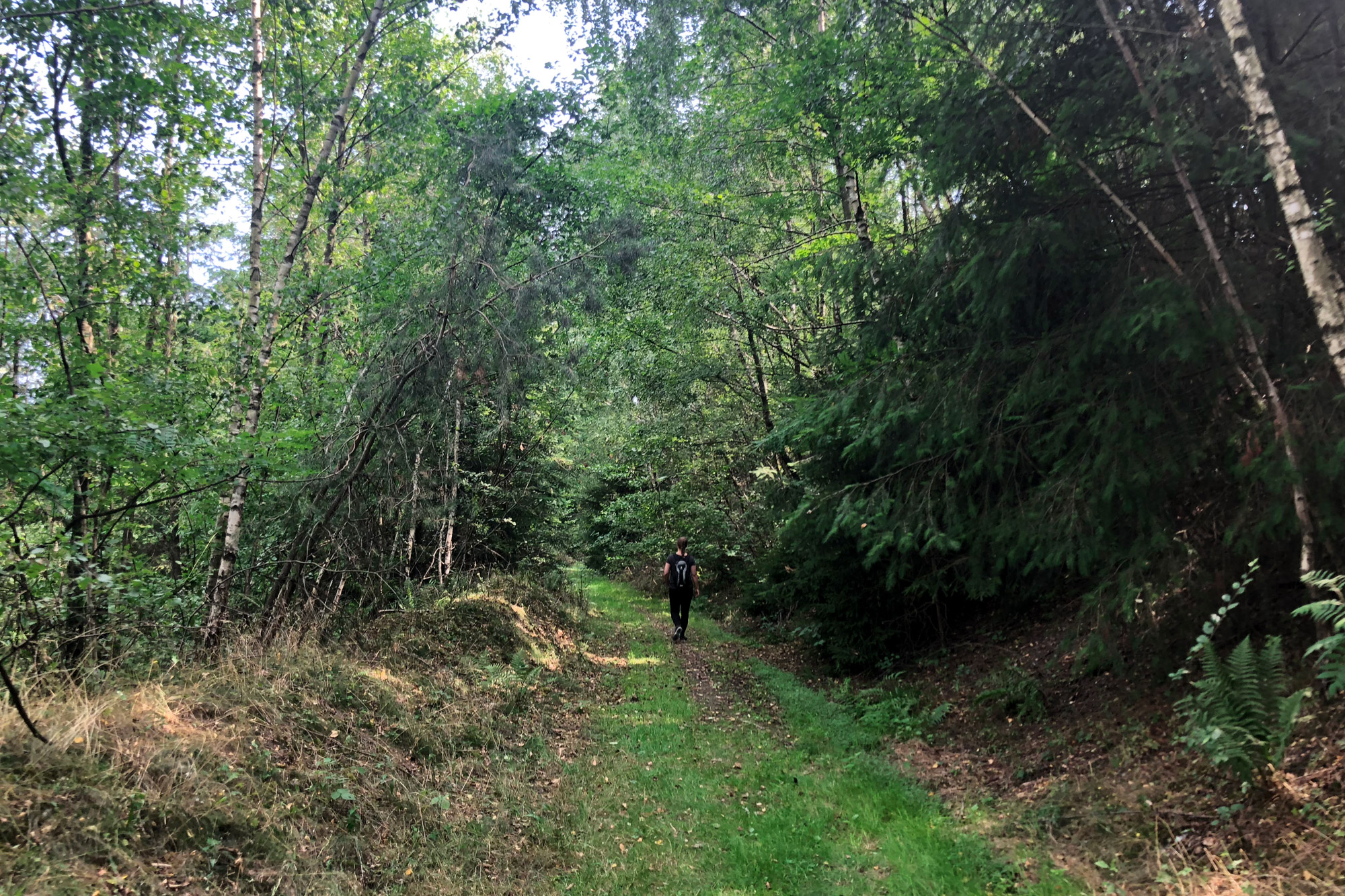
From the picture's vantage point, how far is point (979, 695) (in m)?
6.71

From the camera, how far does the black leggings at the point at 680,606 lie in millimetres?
11867

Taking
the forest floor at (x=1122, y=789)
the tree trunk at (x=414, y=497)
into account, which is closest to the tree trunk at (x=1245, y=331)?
the forest floor at (x=1122, y=789)

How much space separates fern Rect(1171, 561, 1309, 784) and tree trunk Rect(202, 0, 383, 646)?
24.7 feet

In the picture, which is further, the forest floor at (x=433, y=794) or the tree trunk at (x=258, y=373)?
the tree trunk at (x=258, y=373)

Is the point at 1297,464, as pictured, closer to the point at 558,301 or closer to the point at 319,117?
the point at 558,301

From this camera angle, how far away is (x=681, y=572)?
457 inches

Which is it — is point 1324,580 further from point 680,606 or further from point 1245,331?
point 680,606

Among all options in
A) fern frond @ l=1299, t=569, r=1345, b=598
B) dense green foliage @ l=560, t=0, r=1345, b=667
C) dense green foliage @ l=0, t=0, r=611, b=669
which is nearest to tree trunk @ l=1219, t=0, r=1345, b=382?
dense green foliage @ l=560, t=0, r=1345, b=667

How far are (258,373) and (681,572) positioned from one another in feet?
23.5

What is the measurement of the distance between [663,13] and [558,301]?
513 centimetres

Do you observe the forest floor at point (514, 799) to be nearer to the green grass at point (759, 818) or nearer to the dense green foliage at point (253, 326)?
the green grass at point (759, 818)

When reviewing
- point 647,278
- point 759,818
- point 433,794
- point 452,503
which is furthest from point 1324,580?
point 647,278

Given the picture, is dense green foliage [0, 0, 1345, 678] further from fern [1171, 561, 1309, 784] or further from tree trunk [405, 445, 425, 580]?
fern [1171, 561, 1309, 784]

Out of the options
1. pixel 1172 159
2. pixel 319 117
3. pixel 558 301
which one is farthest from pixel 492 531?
pixel 1172 159
